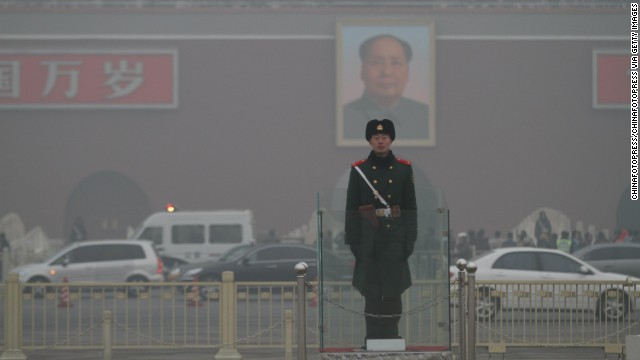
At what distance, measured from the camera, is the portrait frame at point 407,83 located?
123 feet

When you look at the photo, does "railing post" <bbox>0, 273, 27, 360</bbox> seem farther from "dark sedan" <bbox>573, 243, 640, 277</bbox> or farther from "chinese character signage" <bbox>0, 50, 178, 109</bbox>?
"chinese character signage" <bbox>0, 50, 178, 109</bbox>

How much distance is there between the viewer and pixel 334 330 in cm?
878

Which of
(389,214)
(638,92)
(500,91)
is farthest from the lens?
(500,91)

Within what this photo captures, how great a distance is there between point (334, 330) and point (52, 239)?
99.0 feet

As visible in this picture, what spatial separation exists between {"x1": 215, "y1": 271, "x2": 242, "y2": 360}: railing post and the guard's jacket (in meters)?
4.25

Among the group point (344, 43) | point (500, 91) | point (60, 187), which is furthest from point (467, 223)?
point (60, 187)

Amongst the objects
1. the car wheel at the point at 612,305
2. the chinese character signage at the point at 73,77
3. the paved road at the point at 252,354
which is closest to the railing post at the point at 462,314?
the car wheel at the point at 612,305

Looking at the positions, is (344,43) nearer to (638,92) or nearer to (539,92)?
(539,92)

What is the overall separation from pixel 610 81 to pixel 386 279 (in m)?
31.2

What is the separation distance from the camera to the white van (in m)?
31.5

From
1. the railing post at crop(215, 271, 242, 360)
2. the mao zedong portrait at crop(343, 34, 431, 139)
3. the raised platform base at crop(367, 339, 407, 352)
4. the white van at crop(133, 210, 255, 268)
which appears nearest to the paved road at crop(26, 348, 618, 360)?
the railing post at crop(215, 271, 242, 360)

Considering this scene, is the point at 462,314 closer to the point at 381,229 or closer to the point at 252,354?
the point at 381,229

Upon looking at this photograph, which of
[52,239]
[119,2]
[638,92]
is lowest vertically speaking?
[52,239]

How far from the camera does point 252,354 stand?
46.2 feet
